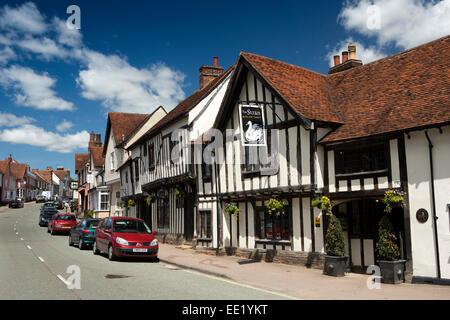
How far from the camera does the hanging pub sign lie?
15.0 meters

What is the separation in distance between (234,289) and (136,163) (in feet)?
67.6

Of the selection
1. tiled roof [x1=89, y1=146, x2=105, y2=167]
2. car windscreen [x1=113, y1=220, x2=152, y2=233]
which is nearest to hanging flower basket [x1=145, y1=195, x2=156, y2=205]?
car windscreen [x1=113, y1=220, x2=152, y2=233]

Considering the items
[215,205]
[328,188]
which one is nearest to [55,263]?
[215,205]

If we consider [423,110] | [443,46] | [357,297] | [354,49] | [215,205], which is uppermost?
[354,49]

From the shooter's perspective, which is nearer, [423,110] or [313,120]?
[423,110]

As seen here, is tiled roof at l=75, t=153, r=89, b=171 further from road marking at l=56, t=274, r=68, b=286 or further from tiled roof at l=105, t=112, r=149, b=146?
road marking at l=56, t=274, r=68, b=286

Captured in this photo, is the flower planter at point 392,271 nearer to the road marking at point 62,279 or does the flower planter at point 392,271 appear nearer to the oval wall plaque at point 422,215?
the oval wall plaque at point 422,215

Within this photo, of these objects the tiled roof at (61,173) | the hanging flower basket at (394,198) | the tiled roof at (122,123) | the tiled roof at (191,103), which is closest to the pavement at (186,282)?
the hanging flower basket at (394,198)

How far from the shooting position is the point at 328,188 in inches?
549

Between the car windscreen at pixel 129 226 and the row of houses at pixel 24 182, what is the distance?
64857 millimetres

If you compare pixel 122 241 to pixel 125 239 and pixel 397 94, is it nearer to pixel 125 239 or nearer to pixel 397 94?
pixel 125 239

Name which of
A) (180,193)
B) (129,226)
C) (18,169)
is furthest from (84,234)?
(18,169)
